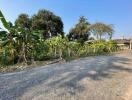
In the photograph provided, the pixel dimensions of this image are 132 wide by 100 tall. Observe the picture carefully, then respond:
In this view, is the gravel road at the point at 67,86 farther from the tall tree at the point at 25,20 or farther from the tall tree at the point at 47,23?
the tall tree at the point at 25,20

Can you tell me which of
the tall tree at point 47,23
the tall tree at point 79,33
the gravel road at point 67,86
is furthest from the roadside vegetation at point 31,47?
the tall tree at point 79,33

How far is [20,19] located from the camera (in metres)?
50.2

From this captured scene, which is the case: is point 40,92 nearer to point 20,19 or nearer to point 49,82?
point 49,82

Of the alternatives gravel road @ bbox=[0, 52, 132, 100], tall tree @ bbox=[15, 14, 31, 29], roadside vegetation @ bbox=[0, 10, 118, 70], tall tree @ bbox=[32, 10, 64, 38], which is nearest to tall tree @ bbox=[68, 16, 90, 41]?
tall tree @ bbox=[32, 10, 64, 38]

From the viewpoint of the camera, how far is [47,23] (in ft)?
162

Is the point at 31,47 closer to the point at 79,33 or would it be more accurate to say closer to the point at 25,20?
the point at 25,20

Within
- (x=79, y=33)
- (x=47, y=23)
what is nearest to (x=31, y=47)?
(x=47, y=23)

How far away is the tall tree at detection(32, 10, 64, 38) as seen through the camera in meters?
49.3

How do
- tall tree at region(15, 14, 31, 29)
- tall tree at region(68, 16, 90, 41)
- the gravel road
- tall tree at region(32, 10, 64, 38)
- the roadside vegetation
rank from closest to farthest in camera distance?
the gravel road, the roadside vegetation, tall tree at region(32, 10, 64, 38), tall tree at region(15, 14, 31, 29), tall tree at region(68, 16, 90, 41)

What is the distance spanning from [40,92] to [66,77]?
2451 mm

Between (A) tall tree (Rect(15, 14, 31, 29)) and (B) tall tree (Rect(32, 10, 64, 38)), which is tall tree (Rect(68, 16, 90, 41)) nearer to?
(B) tall tree (Rect(32, 10, 64, 38))

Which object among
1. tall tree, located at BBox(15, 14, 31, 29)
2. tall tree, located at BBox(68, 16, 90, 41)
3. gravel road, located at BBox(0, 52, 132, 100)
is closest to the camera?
gravel road, located at BBox(0, 52, 132, 100)

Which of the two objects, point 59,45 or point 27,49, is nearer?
point 27,49

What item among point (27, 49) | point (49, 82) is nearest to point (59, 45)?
point (27, 49)
